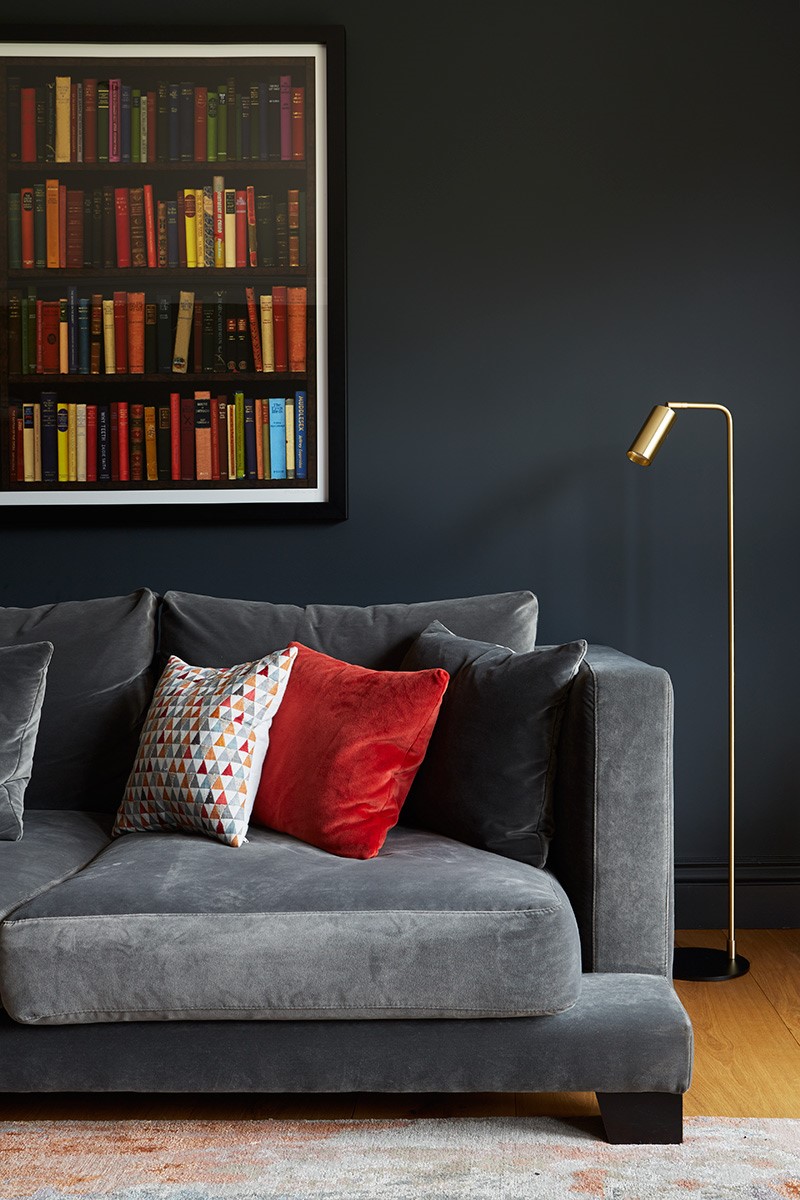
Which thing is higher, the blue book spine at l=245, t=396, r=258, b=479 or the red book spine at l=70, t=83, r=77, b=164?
the red book spine at l=70, t=83, r=77, b=164

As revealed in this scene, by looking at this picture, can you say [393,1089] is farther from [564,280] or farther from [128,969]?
[564,280]

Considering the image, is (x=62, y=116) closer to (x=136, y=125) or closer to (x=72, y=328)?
(x=136, y=125)

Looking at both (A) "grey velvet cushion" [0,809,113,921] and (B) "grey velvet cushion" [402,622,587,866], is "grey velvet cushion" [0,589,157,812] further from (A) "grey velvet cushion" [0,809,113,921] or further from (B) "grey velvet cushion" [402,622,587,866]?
(B) "grey velvet cushion" [402,622,587,866]

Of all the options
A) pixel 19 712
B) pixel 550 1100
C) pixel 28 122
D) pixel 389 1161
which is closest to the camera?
pixel 389 1161

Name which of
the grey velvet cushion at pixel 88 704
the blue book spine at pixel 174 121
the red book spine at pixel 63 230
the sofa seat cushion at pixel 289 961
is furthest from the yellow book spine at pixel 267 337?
the sofa seat cushion at pixel 289 961

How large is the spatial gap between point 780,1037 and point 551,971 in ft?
2.68

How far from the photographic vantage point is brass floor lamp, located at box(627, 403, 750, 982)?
281cm

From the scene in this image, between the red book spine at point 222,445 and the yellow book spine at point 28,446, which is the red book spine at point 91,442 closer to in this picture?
the yellow book spine at point 28,446

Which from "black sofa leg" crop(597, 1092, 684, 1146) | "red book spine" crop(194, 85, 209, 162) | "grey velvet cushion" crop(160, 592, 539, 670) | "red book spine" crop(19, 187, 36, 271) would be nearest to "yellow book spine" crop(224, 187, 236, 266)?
"red book spine" crop(194, 85, 209, 162)

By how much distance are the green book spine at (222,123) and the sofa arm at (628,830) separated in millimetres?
1899

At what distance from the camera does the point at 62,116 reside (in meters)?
3.16

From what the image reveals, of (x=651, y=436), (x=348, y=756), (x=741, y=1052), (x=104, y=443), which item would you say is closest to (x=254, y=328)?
(x=104, y=443)

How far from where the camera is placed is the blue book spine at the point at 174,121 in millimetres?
3158

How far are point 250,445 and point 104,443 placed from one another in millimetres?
410
